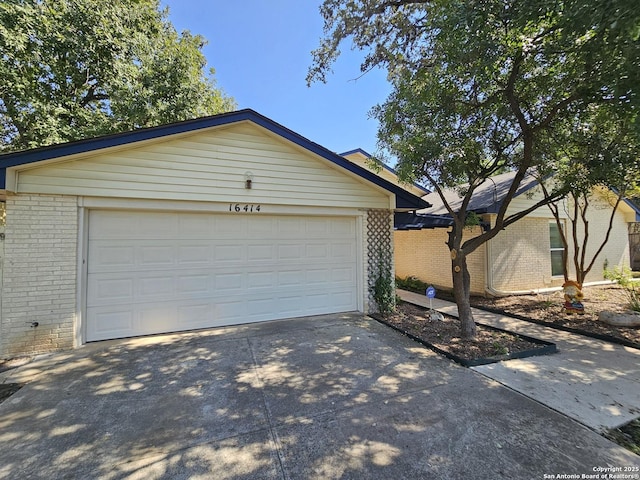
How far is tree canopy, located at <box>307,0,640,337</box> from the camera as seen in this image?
10.5 feet

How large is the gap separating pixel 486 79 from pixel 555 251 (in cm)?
868

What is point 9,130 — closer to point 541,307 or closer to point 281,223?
point 281,223

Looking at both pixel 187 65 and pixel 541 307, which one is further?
pixel 187 65

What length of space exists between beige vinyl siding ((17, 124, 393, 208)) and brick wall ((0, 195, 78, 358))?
1.16 feet

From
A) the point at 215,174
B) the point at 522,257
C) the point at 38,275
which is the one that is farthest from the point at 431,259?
the point at 38,275

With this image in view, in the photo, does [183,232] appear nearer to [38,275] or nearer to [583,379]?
[38,275]

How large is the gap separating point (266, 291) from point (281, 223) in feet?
5.05

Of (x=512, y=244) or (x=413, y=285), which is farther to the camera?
(x=413, y=285)

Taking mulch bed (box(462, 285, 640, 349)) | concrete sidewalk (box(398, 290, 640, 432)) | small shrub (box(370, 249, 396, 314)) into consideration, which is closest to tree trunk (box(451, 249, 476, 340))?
concrete sidewalk (box(398, 290, 640, 432))

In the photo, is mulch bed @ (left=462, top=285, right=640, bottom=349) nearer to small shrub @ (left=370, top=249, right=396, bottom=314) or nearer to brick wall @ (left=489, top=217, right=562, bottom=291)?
brick wall @ (left=489, top=217, right=562, bottom=291)

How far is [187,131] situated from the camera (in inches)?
211

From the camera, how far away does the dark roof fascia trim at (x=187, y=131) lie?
14.4 ft

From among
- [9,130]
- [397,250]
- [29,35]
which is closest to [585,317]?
[397,250]

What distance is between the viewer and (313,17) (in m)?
7.77
